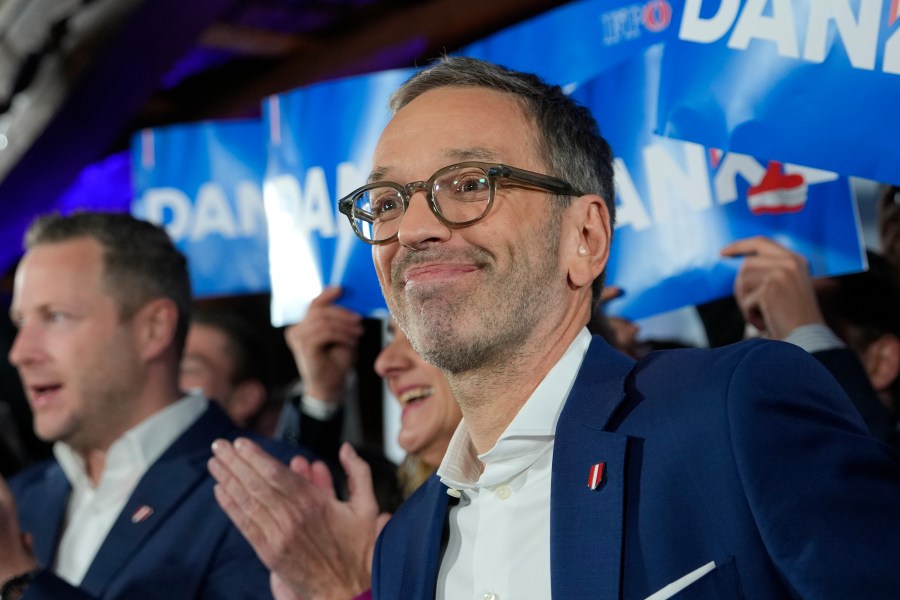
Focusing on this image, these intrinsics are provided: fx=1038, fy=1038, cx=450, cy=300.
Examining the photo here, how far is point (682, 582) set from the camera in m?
1.19

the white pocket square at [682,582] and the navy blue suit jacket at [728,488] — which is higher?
the navy blue suit jacket at [728,488]

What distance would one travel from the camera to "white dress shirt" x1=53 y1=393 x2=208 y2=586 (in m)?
2.55

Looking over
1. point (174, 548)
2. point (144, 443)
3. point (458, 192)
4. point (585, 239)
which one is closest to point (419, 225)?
point (458, 192)

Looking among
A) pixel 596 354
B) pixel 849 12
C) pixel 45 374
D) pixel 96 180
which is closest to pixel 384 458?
pixel 45 374

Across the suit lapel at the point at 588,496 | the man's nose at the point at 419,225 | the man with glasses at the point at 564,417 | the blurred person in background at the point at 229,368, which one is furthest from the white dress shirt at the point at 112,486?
the suit lapel at the point at 588,496

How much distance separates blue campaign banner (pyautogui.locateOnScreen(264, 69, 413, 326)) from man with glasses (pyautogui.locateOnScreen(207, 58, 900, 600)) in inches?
46.5

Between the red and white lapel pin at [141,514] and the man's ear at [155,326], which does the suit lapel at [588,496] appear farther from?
the man's ear at [155,326]

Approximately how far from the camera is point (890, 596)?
1.08 meters

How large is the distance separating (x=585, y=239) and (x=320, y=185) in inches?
61.2

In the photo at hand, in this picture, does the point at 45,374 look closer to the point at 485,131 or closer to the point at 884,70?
the point at 485,131

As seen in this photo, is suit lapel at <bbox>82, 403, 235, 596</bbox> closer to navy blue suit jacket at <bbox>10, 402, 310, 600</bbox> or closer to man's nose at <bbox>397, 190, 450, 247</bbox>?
navy blue suit jacket at <bbox>10, 402, 310, 600</bbox>

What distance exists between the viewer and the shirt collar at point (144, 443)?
2613 mm

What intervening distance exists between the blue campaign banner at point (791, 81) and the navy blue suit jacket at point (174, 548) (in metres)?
→ 1.25

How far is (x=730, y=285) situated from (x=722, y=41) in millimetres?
562
